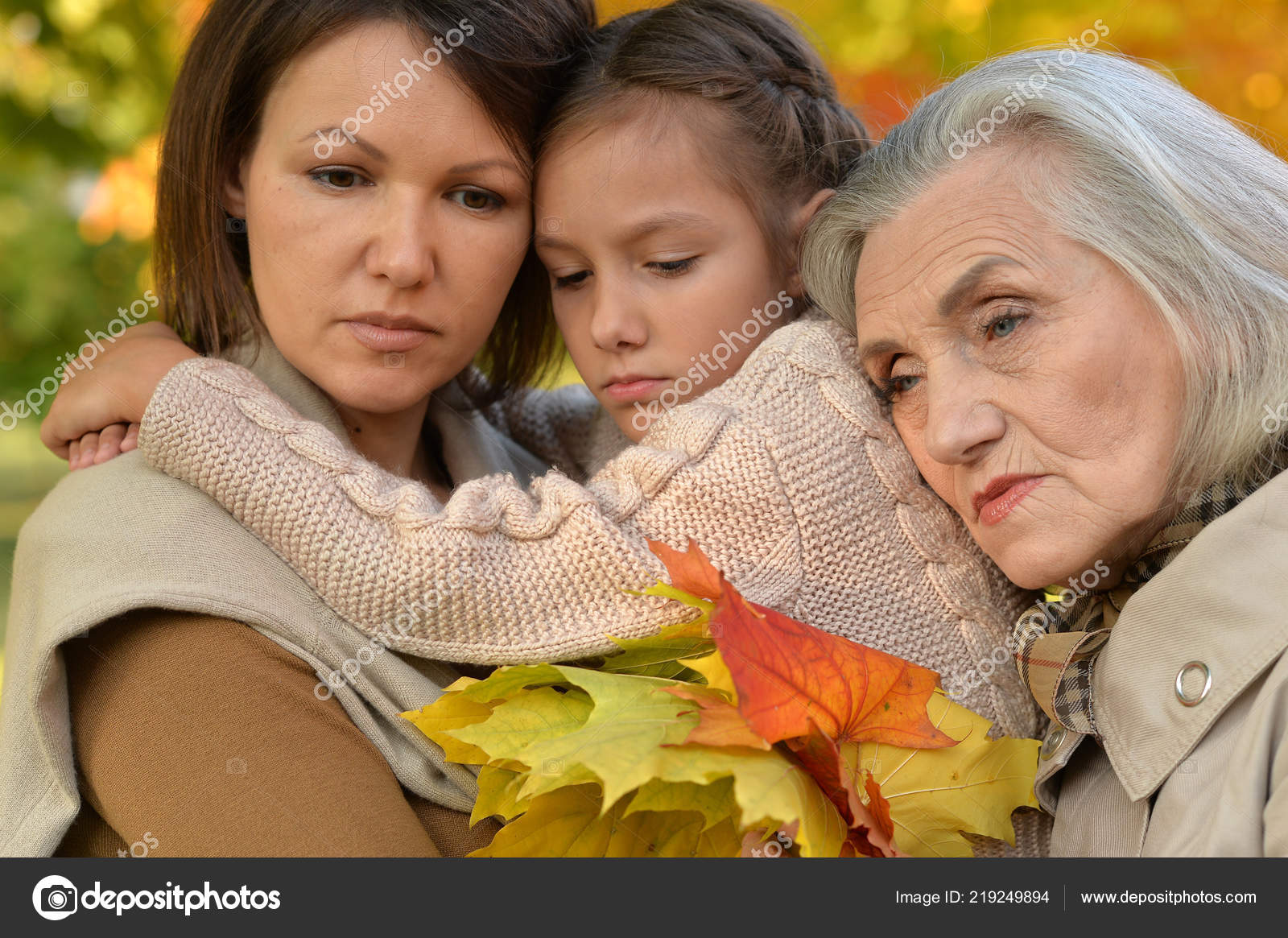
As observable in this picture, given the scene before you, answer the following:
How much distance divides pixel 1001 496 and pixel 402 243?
106 centimetres

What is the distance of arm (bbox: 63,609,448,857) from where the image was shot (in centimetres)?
151

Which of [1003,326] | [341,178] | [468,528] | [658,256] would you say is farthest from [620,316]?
[1003,326]

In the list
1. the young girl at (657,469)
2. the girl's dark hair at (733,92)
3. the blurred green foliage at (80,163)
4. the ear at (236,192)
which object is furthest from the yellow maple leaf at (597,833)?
the blurred green foliage at (80,163)

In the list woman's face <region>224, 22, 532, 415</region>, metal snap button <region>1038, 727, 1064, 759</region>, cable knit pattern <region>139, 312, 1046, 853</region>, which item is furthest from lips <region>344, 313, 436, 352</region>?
metal snap button <region>1038, 727, 1064, 759</region>

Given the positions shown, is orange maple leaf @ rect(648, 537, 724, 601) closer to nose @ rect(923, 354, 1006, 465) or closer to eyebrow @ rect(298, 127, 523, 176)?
nose @ rect(923, 354, 1006, 465)

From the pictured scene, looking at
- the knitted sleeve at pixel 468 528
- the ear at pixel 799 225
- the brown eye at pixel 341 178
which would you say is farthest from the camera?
the ear at pixel 799 225

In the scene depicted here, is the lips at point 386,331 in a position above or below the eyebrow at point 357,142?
below

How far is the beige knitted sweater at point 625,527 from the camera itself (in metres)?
1.69

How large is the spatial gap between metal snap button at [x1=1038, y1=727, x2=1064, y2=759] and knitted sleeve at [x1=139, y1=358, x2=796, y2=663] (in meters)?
0.46

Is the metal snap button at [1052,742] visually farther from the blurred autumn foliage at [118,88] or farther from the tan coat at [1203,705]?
the blurred autumn foliage at [118,88]

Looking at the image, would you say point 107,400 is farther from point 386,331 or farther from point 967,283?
point 967,283

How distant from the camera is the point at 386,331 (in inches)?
80.4

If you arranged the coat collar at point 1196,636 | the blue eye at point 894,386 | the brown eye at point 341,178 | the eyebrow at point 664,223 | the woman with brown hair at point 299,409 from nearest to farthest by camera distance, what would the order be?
1. the coat collar at point 1196,636
2. the woman with brown hair at point 299,409
3. the blue eye at point 894,386
4. the brown eye at point 341,178
5. the eyebrow at point 664,223

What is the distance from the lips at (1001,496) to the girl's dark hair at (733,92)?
78 cm
